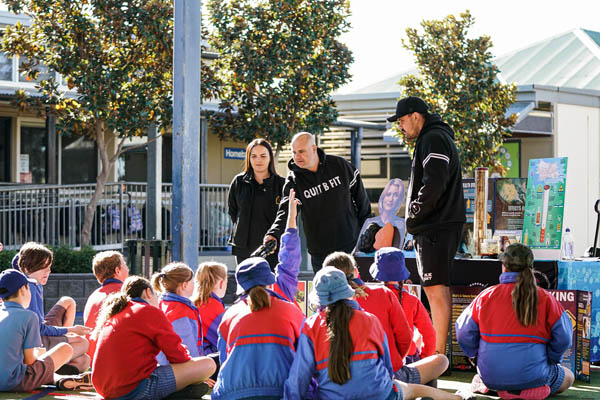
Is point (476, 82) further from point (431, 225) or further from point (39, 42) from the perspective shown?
point (431, 225)

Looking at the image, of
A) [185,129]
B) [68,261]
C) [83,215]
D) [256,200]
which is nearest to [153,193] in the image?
[83,215]

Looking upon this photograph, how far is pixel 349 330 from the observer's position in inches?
205

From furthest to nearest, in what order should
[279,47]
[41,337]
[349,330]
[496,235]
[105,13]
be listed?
→ [279,47]
[105,13]
[496,235]
[41,337]
[349,330]

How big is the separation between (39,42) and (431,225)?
8.81 meters

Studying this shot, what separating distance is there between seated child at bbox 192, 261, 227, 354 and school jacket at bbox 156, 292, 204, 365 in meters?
0.34

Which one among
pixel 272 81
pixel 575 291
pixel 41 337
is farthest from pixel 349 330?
pixel 272 81

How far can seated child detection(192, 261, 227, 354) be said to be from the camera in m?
7.15

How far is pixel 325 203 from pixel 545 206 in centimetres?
188

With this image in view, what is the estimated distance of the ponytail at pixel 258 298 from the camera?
557cm

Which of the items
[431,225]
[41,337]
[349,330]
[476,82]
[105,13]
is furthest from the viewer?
[476,82]

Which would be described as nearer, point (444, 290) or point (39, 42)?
point (444, 290)

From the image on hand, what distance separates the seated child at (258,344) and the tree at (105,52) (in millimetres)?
8491

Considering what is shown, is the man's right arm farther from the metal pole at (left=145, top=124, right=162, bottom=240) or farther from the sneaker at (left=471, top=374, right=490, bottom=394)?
the metal pole at (left=145, top=124, right=162, bottom=240)

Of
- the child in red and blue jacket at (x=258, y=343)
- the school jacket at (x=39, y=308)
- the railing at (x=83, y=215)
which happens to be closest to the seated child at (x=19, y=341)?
the school jacket at (x=39, y=308)
